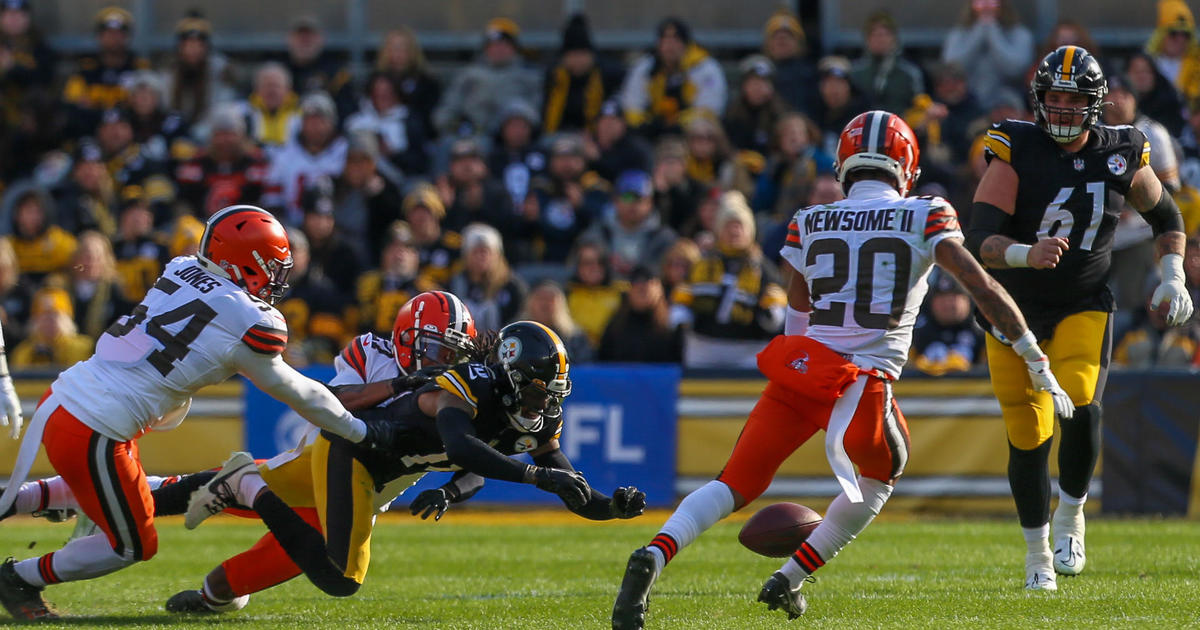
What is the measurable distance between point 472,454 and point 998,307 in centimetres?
175

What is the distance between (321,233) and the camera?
11703 mm

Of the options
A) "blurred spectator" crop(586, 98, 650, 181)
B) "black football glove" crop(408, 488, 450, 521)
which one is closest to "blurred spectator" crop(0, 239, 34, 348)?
"blurred spectator" crop(586, 98, 650, 181)

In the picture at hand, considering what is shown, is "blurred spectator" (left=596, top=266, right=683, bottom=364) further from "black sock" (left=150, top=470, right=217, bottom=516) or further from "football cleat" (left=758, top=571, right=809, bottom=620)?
"football cleat" (left=758, top=571, right=809, bottom=620)

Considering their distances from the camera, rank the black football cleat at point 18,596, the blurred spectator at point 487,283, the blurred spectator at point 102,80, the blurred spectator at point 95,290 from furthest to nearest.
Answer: the blurred spectator at point 102,80
the blurred spectator at point 95,290
the blurred spectator at point 487,283
the black football cleat at point 18,596

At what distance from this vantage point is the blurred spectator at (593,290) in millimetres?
11016

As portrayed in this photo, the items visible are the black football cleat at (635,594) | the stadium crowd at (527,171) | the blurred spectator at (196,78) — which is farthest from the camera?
the blurred spectator at (196,78)

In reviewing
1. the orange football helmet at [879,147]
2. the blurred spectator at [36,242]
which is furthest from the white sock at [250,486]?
the blurred spectator at [36,242]

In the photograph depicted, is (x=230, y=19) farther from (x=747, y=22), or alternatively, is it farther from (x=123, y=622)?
(x=123, y=622)

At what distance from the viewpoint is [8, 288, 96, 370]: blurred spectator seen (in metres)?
10.9

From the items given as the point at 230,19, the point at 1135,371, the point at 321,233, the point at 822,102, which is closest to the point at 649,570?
the point at 1135,371

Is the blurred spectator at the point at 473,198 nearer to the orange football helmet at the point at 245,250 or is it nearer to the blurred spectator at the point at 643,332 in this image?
the blurred spectator at the point at 643,332

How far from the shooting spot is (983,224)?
Result: 6.01m

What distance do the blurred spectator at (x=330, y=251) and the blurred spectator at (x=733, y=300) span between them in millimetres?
2668

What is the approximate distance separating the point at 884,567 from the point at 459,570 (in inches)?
77.1
